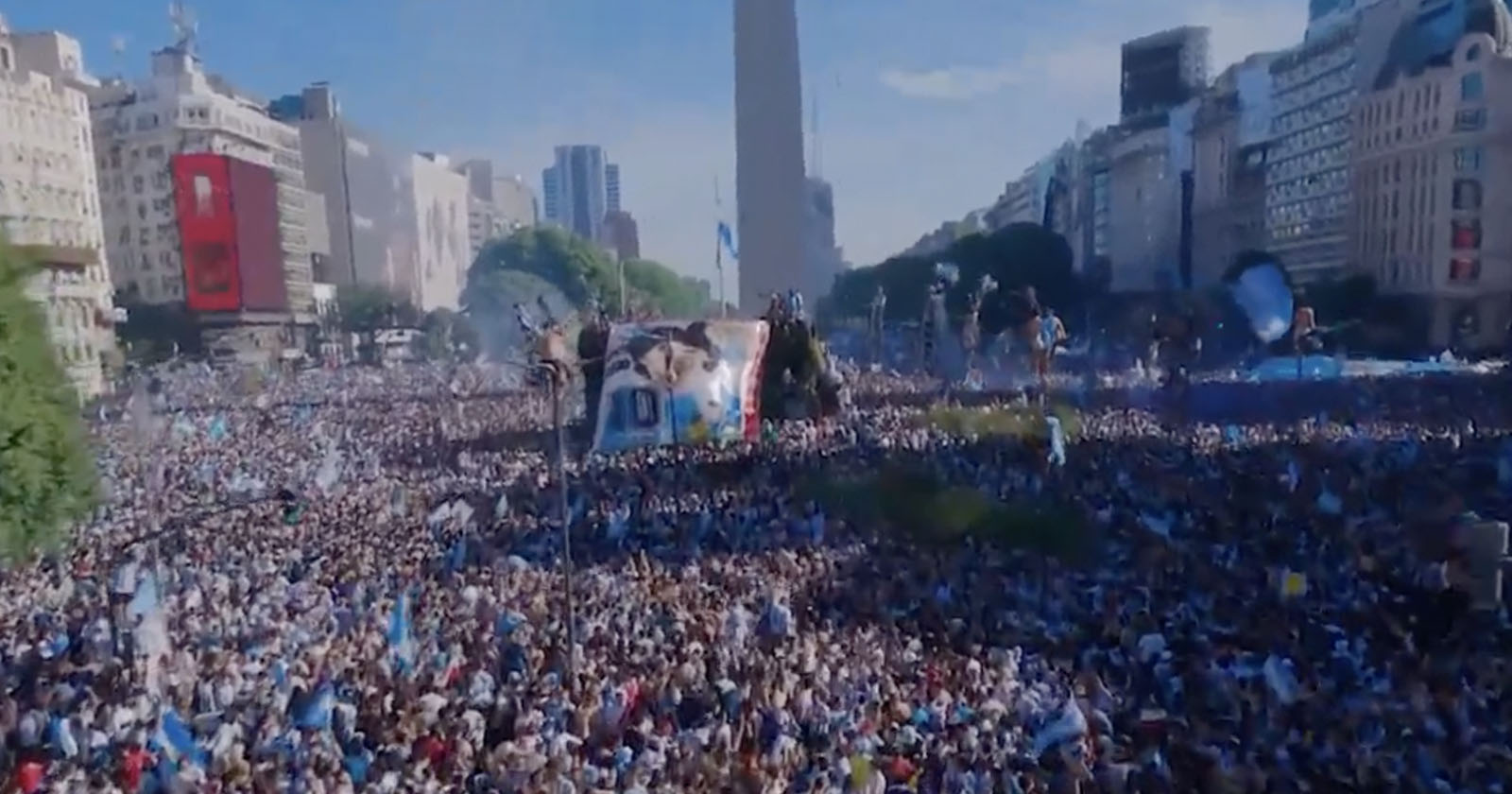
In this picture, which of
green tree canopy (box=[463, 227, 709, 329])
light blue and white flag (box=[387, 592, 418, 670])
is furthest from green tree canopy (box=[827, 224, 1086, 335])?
light blue and white flag (box=[387, 592, 418, 670])

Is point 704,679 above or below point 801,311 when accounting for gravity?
below

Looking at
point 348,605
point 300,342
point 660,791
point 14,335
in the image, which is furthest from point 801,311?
point 300,342

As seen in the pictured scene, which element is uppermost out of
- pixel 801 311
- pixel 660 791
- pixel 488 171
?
pixel 488 171

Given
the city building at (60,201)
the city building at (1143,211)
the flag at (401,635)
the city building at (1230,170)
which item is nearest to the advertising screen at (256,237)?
the city building at (60,201)

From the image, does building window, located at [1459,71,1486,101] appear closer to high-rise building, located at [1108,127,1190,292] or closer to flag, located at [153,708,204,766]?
high-rise building, located at [1108,127,1190,292]

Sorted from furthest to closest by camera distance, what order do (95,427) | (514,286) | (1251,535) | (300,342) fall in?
(514,286)
(300,342)
(95,427)
(1251,535)

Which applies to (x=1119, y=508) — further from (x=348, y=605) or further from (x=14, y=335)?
(x=14, y=335)
